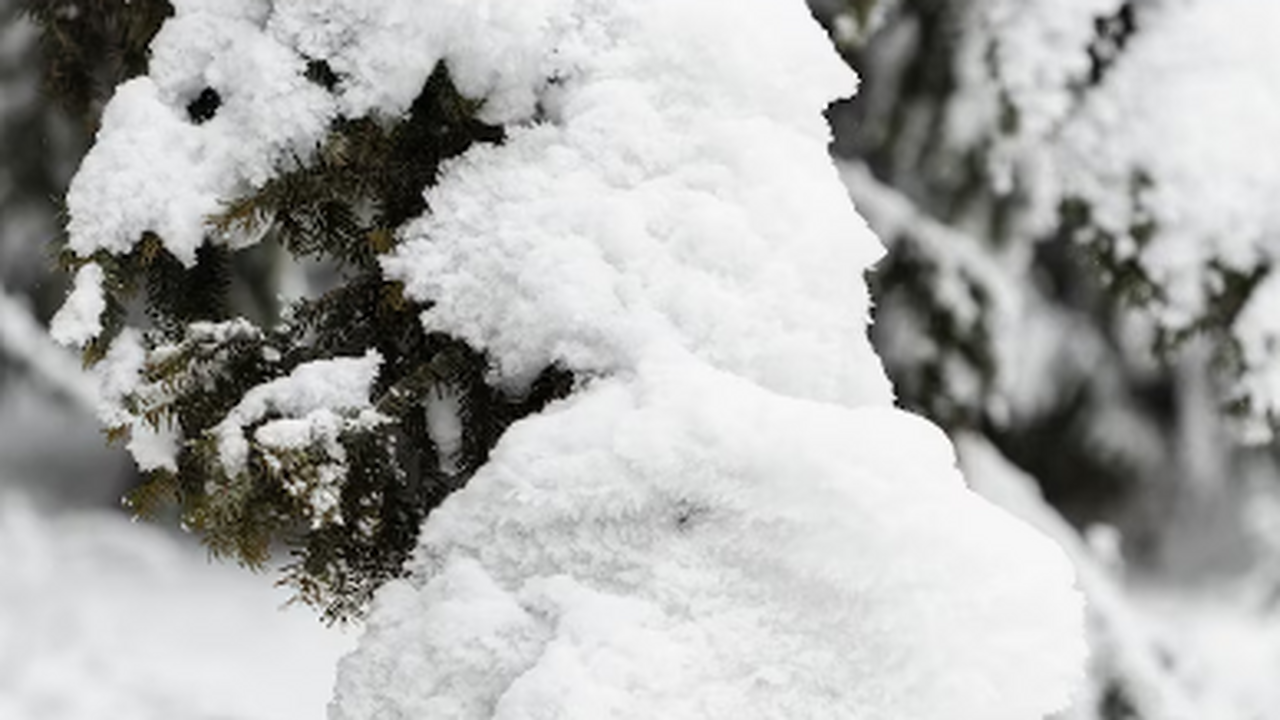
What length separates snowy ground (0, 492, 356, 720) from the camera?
5875 millimetres

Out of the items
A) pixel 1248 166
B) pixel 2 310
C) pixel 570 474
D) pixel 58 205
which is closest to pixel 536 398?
pixel 570 474

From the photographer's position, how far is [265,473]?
1507 mm

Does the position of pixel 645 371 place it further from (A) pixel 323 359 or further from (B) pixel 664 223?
(A) pixel 323 359

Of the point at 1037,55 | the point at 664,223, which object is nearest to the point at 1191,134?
the point at 1037,55

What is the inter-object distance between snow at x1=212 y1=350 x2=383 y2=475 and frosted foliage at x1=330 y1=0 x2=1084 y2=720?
4.8 inches

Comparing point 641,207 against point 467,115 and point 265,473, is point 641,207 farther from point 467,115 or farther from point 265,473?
point 265,473

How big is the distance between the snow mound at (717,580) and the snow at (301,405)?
17 cm

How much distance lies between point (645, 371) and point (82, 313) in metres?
0.66

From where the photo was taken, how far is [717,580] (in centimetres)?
151

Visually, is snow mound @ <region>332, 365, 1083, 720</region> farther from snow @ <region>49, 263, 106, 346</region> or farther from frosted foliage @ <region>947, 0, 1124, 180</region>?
frosted foliage @ <region>947, 0, 1124, 180</region>

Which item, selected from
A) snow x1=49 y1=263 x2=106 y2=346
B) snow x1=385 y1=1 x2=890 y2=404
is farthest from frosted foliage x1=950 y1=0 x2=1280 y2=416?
snow x1=49 y1=263 x2=106 y2=346

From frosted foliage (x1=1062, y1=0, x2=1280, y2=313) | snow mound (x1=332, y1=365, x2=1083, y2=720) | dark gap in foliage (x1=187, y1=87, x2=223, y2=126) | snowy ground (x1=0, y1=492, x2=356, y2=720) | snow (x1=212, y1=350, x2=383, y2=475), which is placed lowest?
snow mound (x1=332, y1=365, x2=1083, y2=720)

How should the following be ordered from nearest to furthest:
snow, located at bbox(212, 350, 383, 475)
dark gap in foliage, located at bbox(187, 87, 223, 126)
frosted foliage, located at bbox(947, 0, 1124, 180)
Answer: snow, located at bbox(212, 350, 383, 475) < dark gap in foliage, located at bbox(187, 87, 223, 126) < frosted foliage, located at bbox(947, 0, 1124, 180)

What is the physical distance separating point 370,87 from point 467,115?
12cm
